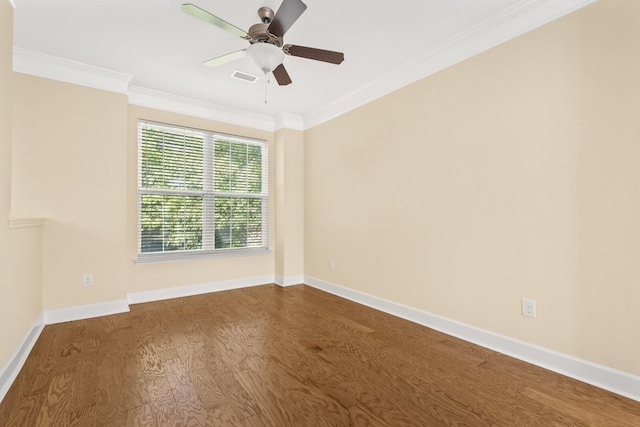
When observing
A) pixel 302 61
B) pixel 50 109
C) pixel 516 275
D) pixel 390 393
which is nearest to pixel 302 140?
pixel 302 61

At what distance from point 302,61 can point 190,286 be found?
310 centimetres

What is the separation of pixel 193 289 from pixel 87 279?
1.18 meters

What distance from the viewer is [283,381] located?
6.21ft

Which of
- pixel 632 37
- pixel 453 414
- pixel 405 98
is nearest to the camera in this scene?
pixel 453 414

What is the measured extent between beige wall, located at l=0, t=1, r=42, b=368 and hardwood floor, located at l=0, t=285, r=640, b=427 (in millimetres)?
273

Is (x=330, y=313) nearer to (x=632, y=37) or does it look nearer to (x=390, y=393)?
(x=390, y=393)

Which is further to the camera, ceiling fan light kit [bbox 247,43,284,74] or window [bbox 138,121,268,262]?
window [bbox 138,121,268,262]

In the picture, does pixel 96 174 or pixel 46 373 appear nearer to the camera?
pixel 46 373

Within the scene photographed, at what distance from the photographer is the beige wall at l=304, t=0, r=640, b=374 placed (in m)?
1.78

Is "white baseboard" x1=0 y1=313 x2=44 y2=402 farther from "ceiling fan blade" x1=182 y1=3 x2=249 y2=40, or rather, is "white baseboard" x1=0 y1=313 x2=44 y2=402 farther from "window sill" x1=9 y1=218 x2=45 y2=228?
"ceiling fan blade" x1=182 y1=3 x2=249 y2=40

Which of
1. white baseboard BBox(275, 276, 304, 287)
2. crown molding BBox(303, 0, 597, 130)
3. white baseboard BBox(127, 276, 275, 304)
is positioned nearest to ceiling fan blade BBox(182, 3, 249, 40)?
crown molding BBox(303, 0, 597, 130)

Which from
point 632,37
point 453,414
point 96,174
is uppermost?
point 632,37

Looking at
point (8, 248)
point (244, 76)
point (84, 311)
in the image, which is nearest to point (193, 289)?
point (84, 311)

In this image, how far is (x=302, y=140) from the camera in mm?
4676
